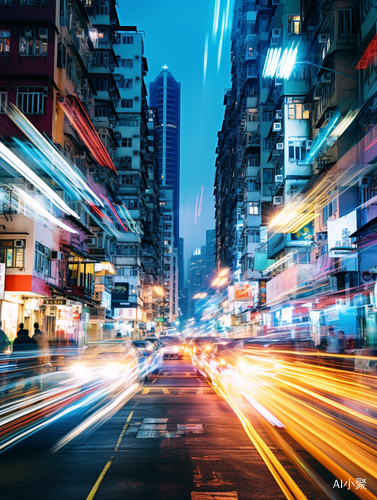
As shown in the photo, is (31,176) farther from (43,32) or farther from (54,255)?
(43,32)

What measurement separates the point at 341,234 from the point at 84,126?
74.1ft

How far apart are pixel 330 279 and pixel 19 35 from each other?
942 inches

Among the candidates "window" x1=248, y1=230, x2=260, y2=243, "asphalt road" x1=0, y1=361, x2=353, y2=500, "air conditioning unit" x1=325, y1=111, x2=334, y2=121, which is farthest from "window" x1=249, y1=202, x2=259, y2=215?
"asphalt road" x1=0, y1=361, x2=353, y2=500

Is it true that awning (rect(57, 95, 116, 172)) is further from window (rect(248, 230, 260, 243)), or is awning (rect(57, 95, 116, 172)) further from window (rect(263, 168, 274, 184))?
window (rect(248, 230, 260, 243))

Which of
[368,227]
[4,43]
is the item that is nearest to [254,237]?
[4,43]

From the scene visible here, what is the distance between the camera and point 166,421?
1115cm

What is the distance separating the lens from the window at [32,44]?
34281 millimetres

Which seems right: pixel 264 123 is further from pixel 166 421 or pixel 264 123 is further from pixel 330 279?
pixel 166 421

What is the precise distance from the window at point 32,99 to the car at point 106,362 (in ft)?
69.0

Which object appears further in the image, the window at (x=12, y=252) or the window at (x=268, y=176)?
the window at (x=268, y=176)

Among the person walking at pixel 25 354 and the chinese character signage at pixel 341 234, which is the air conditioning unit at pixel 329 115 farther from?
the person walking at pixel 25 354

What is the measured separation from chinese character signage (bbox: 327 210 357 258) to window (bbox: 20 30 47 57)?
20613 mm

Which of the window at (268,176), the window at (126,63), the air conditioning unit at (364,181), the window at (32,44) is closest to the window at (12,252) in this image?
the window at (32,44)

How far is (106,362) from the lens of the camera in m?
15.9
